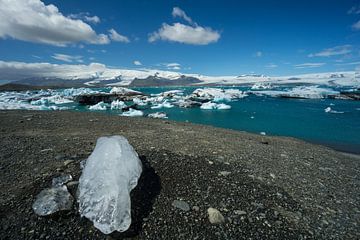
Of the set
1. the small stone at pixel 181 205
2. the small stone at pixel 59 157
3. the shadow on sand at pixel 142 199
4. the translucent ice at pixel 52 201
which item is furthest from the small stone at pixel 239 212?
the small stone at pixel 59 157

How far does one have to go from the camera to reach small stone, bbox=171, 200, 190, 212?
9.62 feet

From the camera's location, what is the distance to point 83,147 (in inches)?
191

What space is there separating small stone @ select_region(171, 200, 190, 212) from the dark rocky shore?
0.02m

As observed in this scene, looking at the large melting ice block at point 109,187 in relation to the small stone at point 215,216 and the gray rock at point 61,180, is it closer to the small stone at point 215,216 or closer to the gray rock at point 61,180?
the gray rock at point 61,180

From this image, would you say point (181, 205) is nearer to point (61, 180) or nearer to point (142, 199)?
point (142, 199)

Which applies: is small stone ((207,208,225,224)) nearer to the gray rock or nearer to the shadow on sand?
the shadow on sand

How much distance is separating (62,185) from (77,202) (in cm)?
51

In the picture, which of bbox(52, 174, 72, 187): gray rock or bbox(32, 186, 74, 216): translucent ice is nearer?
bbox(32, 186, 74, 216): translucent ice

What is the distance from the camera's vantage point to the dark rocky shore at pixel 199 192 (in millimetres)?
2570

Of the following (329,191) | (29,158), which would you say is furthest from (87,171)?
(329,191)

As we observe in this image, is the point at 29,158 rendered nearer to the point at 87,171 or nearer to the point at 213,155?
the point at 87,171

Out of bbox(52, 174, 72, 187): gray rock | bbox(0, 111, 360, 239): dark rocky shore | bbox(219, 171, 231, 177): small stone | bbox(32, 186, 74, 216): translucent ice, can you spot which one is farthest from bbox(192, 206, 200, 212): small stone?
bbox(52, 174, 72, 187): gray rock

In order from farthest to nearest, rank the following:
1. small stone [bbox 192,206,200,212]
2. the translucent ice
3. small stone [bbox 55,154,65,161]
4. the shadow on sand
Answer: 1. small stone [bbox 55,154,65,161]
2. small stone [bbox 192,206,200,212]
3. the translucent ice
4. the shadow on sand

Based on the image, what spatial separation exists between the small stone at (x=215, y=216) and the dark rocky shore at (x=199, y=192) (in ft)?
0.21
